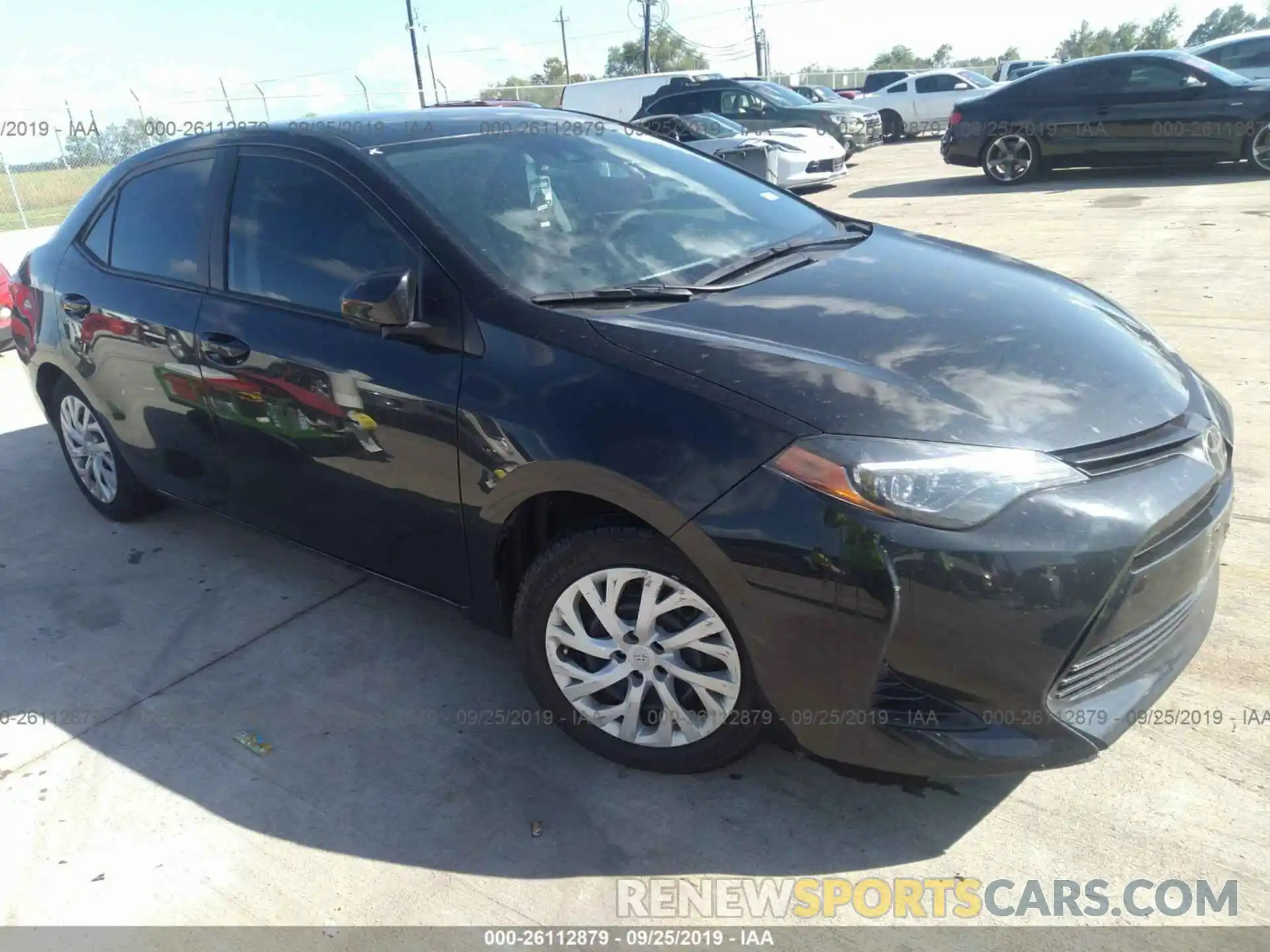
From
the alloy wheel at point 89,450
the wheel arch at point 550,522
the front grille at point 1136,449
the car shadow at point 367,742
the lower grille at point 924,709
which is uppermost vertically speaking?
the front grille at point 1136,449

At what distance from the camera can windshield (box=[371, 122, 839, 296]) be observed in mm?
2910

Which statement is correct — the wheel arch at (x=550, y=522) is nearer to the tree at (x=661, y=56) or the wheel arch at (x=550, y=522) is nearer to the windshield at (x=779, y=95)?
the windshield at (x=779, y=95)

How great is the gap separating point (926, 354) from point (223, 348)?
2345 mm

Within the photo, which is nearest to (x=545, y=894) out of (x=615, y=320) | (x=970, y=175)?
(x=615, y=320)

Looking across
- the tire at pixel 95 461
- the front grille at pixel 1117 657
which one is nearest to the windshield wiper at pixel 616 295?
the front grille at pixel 1117 657

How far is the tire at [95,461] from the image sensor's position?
14.5ft

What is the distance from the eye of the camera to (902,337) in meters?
2.58

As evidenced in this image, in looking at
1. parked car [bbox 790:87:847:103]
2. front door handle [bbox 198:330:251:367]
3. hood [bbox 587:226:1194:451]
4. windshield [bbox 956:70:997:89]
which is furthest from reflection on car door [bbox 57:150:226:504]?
windshield [bbox 956:70:997:89]

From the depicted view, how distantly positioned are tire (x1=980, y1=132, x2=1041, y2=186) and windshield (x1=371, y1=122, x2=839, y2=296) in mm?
10215

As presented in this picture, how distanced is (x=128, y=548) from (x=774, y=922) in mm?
3459

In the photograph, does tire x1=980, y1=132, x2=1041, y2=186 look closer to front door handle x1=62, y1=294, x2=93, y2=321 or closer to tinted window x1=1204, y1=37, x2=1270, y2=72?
tinted window x1=1204, y1=37, x2=1270, y2=72

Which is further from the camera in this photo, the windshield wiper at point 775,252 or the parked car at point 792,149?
the parked car at point 792,149

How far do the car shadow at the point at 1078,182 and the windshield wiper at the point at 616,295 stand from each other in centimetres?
1066

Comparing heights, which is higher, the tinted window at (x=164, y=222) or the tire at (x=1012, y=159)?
the tinted window at (x=164, y=222)
